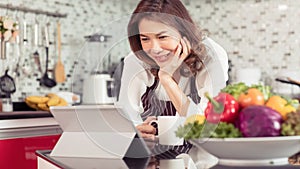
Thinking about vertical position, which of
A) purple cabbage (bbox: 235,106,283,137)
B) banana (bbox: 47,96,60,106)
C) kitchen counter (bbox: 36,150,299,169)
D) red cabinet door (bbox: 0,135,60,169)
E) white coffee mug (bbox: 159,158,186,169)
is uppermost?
purple cabbage (bbox: 235,106,283,137)

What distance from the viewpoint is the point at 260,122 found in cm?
85

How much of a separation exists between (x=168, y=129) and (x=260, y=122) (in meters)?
0.41

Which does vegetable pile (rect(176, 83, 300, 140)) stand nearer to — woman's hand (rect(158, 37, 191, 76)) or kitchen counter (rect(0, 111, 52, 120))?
woman's hand (rect(158, 37, 191, 76))

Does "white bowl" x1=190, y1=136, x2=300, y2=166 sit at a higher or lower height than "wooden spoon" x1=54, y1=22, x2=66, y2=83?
higher

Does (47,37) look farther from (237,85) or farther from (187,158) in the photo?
(237,85)

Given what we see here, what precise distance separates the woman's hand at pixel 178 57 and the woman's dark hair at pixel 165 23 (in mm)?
13

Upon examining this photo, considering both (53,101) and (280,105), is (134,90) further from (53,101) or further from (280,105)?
(53,101)

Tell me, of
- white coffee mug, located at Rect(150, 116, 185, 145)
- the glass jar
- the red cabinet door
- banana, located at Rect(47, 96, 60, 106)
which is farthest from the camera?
banana, located at Rect(47, 96, 60, 106)

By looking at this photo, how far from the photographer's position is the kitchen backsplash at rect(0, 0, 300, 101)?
3.69m

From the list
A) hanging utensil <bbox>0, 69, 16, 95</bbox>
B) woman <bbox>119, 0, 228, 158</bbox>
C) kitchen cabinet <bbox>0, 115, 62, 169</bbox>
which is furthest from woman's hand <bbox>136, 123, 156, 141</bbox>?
hanging utensil <bbox>0, 69, 16, 95</bbox>

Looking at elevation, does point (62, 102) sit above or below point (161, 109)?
below

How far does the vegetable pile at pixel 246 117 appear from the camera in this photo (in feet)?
2.78

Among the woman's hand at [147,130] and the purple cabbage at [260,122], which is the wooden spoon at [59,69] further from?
the purple cabbage at [260,122]

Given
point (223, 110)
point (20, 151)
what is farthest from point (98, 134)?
point (20, 151)
